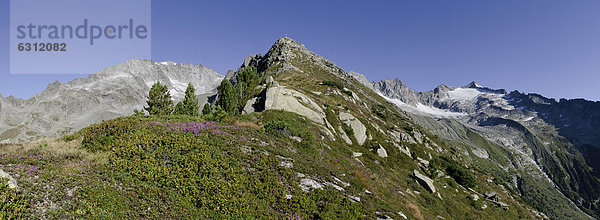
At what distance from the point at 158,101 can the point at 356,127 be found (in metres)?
36.7

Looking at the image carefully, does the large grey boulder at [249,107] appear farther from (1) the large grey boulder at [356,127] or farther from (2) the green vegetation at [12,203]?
(2) the green vegetation at [12,203]

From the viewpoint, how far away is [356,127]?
40969mm

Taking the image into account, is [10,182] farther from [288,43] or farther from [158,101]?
[288,43]

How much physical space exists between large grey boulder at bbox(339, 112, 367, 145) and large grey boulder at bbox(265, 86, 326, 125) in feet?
16.3

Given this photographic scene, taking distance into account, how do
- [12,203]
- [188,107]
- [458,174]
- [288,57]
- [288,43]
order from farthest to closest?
1. [288,43]
2. [288,57]
3. [458,174]
4. [188,107]
5. [12,203]

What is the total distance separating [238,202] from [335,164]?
12185 mm

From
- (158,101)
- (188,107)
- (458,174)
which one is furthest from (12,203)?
(458,174)

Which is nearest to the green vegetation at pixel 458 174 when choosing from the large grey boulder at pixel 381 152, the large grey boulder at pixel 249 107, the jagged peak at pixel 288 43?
the large grey boulder at pixel 381 152

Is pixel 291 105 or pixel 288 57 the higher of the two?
pixel 288 57

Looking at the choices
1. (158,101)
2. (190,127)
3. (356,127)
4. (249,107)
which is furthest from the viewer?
(158,101)

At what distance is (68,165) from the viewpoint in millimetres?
12250

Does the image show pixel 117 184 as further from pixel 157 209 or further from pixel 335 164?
pixel 335 164

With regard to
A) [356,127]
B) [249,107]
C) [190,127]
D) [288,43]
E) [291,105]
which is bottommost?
[190,127]

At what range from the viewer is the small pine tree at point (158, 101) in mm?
43781
